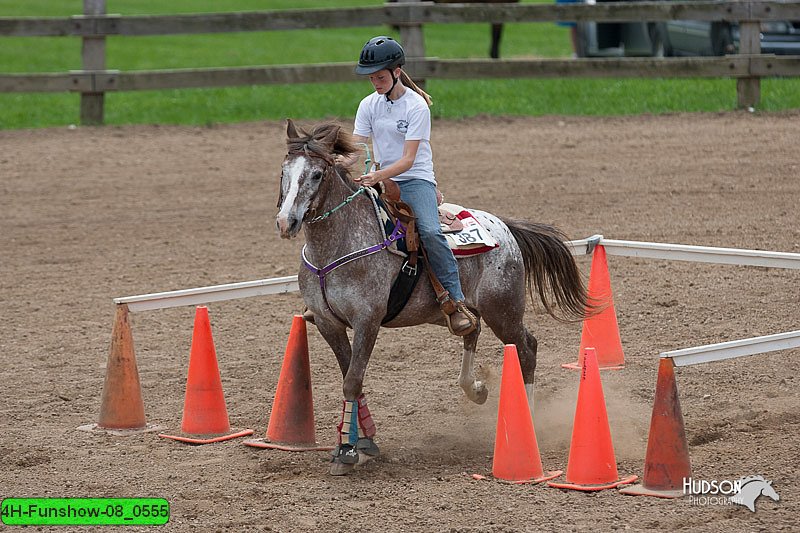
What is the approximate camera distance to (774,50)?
18.6 m

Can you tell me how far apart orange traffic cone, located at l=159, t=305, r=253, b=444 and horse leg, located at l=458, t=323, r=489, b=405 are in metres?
1.49

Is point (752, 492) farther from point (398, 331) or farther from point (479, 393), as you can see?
point (398, 331)

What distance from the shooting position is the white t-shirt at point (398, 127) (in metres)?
6.77

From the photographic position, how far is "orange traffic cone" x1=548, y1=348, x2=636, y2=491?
20.4 ft

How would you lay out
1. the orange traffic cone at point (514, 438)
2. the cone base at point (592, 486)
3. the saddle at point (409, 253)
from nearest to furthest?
the cone base at point (592, 486), the orange traffic cone at point (514, 438), the saddle at point (409, 253)

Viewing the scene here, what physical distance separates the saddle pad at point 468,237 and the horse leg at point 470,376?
0.70m

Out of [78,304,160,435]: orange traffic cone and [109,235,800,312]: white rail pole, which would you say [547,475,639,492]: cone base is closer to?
[109,235,800,312]: white rail pole

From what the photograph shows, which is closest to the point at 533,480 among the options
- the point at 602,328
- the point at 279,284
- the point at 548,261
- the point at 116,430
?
the point at 548,261

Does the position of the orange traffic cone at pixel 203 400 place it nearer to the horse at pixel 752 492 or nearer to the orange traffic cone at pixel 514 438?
the orange traffic cone at pixel 514 438

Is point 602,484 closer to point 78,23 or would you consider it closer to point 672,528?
point 672,528

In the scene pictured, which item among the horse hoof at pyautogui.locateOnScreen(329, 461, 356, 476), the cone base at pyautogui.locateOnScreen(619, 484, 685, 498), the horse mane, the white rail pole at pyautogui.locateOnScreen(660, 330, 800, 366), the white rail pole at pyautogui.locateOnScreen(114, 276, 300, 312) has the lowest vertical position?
the horse hoof at pyautogui.locateOnScreen(329, 461, 356, 476)

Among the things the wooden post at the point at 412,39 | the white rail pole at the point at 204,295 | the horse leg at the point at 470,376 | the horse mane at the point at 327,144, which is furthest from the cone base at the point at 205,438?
the wooden post at the point at 412,39

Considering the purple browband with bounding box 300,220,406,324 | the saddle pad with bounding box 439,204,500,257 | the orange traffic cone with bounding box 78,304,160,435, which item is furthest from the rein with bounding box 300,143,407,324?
the orange traffic cone with bounding box 78,304,160,435

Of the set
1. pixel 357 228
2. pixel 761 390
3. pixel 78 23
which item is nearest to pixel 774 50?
pixel 78 23
